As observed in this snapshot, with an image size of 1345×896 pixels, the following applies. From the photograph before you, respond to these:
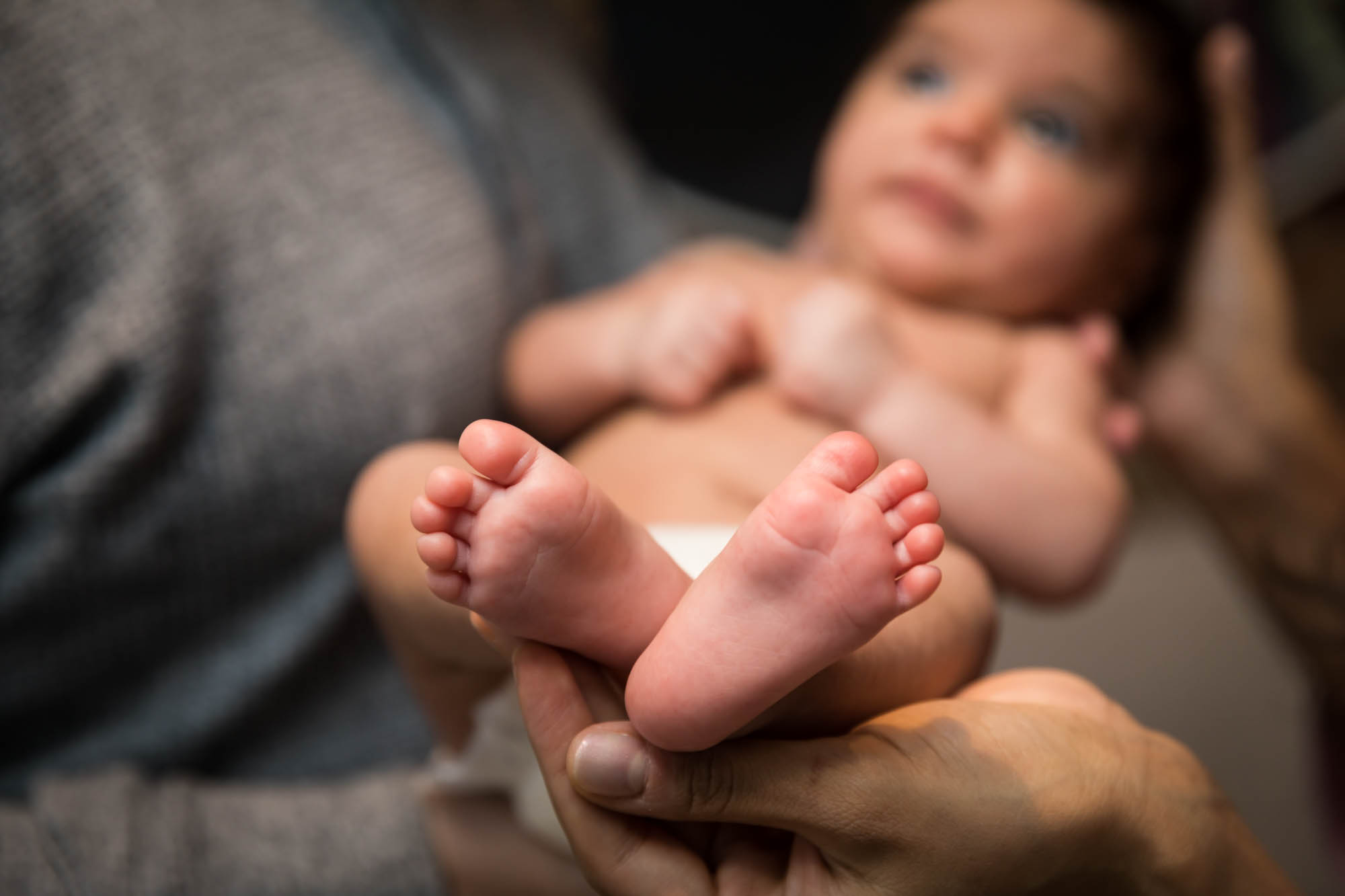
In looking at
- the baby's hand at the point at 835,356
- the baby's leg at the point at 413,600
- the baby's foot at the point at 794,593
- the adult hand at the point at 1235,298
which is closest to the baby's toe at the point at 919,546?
the baby's foot at the point at 794,593

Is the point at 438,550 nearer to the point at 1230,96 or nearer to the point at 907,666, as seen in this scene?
the point at 907,666

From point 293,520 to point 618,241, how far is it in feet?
1.56

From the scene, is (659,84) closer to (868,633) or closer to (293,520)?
(293,520)

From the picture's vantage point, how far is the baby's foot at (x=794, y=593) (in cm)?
33

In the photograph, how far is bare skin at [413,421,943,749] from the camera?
1.10 ft

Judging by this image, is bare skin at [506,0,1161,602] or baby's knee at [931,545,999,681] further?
bare skin at [506,0,1161,602]

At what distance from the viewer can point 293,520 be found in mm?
678

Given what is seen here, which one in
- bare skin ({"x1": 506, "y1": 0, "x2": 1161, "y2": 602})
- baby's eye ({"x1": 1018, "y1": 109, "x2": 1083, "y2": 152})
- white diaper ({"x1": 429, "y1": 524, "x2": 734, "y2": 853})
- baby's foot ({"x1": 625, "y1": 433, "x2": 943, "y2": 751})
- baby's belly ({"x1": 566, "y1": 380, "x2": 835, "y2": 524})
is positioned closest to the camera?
baby's foot ({"x1": 625, "y1": 433, "x2": 943, "y2": 751})

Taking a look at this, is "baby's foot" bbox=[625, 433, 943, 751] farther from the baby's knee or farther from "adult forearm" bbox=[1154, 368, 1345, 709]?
"adult forearm" bbox=[1154, 368, 1345, 709]

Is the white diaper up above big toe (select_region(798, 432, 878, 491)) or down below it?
below

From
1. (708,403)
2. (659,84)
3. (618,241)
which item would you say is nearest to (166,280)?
(708,403)

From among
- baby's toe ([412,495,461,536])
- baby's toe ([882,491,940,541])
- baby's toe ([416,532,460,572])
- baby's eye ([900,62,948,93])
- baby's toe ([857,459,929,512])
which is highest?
baby's eye ([900,62,948,93])

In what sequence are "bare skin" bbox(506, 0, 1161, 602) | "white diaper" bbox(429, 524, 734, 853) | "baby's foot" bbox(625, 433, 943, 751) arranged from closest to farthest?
1. "baby's foot" bbox(625, 433, 943, 751)
2. "white diaper" bbox(429, 524, 734, 853)
3. "bare skin" bbox(506, 0, 1161, 602)

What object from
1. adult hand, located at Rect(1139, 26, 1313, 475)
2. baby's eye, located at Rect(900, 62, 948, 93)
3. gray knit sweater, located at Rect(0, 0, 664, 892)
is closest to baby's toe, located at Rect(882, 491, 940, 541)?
gray knit sweater, located at Rect(0, 0, 664, 892)
